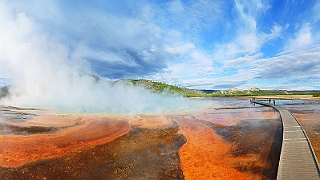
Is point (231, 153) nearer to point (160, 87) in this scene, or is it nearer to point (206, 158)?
point (206, 158)

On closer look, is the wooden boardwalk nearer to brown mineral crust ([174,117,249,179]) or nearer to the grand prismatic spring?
the grand prismatic spring

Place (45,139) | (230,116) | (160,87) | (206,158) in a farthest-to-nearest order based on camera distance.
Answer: (160,87)
(230,116)
(45,139)
(206,158)

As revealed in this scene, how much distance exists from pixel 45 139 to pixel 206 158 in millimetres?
7742

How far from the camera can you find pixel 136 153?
8.47 m

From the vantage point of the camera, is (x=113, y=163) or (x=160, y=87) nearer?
(x=113, y=163)

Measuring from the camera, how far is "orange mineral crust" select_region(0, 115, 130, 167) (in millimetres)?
7840

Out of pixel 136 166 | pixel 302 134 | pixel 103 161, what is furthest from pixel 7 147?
pixel 302 134

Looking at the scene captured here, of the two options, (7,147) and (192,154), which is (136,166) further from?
(7,147)

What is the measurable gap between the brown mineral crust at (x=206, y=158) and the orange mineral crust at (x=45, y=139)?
4221mm

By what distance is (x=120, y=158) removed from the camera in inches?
311

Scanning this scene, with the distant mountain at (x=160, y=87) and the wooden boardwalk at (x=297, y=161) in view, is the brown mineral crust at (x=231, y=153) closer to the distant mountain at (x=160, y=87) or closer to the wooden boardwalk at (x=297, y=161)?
the wooden boardwalk at (x=297, y=161)

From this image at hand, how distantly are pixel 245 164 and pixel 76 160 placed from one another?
20.3 feet

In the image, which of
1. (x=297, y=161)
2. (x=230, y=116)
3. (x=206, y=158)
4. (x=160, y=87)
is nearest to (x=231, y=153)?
(x=206, y=158)

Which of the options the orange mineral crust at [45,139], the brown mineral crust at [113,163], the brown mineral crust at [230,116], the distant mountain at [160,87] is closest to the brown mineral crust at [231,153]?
the brown mineral crust at [113,163]
